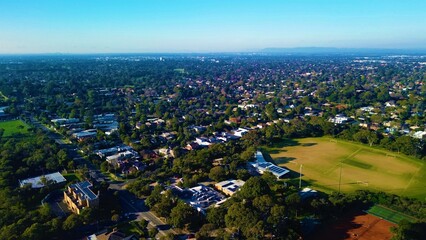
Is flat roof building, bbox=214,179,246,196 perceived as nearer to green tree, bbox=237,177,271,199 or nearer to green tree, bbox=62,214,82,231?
green tree, bbox=237,177,271,199

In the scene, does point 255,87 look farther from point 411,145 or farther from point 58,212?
point 58,212

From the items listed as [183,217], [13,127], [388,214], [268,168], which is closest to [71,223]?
[183,217]

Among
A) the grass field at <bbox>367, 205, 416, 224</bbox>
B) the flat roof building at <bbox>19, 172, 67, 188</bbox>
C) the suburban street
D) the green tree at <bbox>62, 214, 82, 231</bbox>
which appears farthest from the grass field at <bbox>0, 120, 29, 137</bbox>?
the grass field at <bbox>367, 205, 416, 224</bbox>

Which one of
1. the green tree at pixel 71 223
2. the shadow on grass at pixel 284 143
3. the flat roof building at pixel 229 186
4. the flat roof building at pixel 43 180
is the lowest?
the shadow on grass at pixel 284 143

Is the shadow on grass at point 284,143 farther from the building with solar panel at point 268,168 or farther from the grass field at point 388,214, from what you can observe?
the grass field at point 388,214

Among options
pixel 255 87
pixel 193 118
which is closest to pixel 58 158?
pixel 193 118

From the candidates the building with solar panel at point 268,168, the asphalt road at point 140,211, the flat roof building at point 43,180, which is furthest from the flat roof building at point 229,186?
the flat roof building at point 43,180

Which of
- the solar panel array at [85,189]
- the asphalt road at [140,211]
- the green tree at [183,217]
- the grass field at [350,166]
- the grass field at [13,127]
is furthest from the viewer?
the grass field at [13,127]
